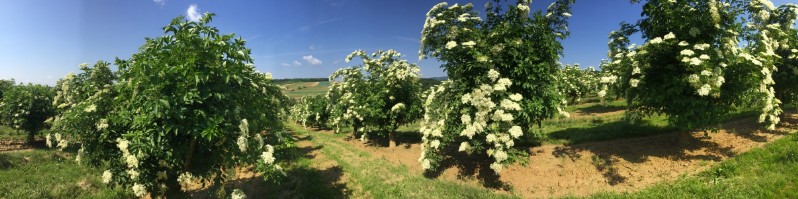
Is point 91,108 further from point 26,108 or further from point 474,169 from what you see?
point 26,108

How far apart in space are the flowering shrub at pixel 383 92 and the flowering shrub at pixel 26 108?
20.6 m

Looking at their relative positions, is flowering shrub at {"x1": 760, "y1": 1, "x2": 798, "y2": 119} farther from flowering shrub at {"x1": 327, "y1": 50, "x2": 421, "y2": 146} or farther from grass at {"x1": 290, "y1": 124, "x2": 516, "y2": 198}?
flowering shrub at {"x1": 327, "y1": 50, "x2": 421, "y2": 146}

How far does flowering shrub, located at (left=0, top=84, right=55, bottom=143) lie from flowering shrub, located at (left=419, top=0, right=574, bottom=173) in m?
26.7

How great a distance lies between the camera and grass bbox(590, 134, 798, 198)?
30.9 ft

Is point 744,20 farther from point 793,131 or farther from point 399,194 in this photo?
point 399,194

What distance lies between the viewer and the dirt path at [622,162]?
11820mm

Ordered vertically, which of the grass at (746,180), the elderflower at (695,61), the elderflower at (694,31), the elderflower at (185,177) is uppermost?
the elderflower at (694,31)

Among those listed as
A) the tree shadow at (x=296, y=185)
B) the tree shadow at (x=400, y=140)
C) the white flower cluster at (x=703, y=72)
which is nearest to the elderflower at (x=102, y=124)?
the tree shadow at (x=296, y=185)

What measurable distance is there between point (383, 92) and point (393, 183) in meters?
7.24

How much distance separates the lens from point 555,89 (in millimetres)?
12930

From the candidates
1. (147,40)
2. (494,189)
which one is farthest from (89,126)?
(494,189)

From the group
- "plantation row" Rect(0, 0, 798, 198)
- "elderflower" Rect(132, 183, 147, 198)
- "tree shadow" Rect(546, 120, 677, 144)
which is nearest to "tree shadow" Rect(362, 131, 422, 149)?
"plantation row" Rect(0, 0, 798, 198)

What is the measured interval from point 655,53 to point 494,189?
7315 mm

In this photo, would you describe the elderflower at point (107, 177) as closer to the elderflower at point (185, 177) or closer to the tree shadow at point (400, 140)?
the elderflower at point (185, 177)
